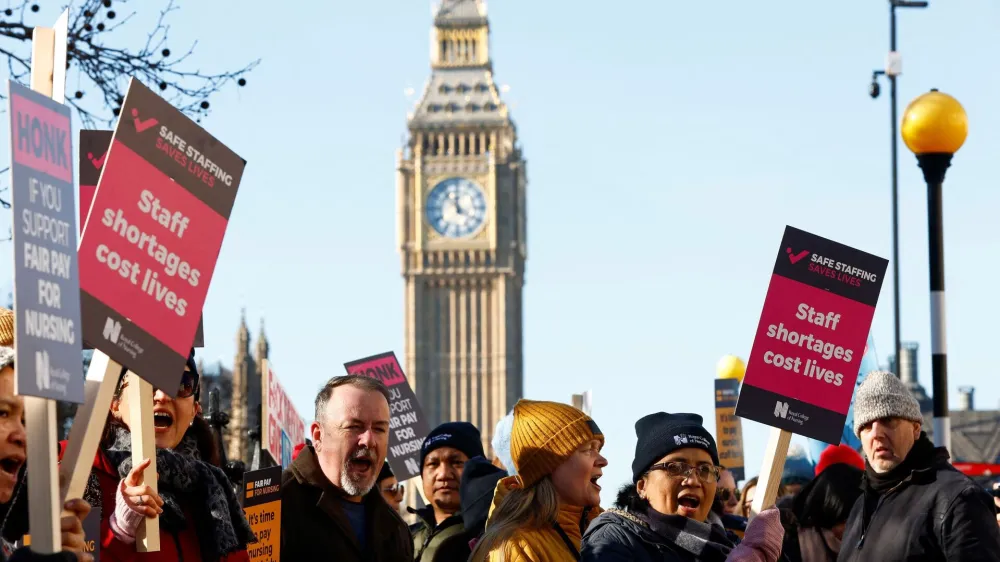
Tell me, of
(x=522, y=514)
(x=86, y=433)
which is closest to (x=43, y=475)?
(x=86, y=433)

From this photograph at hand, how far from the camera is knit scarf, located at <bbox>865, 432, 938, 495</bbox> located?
598 centimetres

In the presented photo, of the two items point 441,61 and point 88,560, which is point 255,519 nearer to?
point 88,560

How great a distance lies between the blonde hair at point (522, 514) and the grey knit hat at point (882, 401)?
134 centimetres

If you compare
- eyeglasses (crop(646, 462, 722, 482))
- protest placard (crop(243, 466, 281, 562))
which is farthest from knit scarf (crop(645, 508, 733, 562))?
protest placard (crop(243, 466, 281, 562))

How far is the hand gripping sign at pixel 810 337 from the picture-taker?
19.2 ft

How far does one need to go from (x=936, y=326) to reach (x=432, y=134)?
82.2 meters

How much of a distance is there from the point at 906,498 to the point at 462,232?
277ft

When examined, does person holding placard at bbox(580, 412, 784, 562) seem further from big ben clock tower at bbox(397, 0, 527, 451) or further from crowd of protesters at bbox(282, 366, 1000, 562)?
big ben clock tower at bbox(397, 0, 527, 451)

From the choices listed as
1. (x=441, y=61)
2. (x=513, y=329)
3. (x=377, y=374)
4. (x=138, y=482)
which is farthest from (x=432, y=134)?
(x=138, y=482)

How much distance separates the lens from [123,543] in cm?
475

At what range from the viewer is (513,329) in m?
92.8

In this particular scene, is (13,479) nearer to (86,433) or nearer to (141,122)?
(86,433)

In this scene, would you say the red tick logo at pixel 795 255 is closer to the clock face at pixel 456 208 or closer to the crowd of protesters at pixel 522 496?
the crowd of protesters at pixel 522 496

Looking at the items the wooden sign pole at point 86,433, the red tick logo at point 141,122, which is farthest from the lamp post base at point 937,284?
the wooden sign pole at point 86,433
